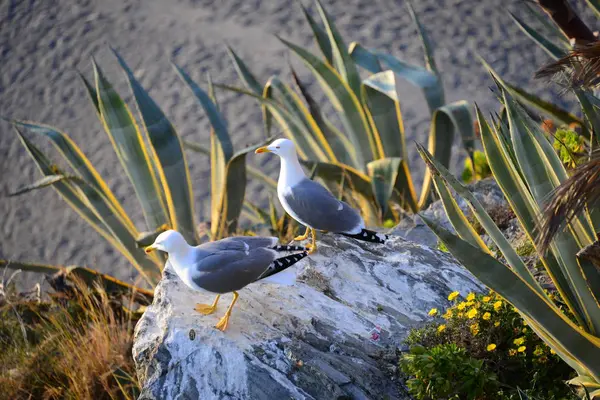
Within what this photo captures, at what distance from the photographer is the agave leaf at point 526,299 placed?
2186 mm

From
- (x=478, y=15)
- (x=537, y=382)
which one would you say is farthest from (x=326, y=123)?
(x=478, y=15)

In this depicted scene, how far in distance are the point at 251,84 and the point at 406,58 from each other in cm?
340

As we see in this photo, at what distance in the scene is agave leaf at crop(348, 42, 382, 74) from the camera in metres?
5.66

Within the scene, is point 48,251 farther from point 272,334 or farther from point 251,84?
point 272,334

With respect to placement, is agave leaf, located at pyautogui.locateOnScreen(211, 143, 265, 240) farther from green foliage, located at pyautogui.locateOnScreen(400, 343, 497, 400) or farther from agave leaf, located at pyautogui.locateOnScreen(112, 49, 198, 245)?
green foliage, located at pyautogui.locateOnScreen(400, 343, 497, 400)

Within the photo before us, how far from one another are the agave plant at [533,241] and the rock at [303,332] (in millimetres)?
562

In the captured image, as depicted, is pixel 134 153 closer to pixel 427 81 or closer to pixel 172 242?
pixel 427 81

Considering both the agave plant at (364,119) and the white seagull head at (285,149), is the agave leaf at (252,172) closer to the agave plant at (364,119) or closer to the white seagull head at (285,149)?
the agave plant at (364,119)

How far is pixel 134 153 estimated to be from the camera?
4875mm

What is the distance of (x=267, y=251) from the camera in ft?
9.50

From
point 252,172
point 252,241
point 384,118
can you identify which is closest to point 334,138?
point 384,118

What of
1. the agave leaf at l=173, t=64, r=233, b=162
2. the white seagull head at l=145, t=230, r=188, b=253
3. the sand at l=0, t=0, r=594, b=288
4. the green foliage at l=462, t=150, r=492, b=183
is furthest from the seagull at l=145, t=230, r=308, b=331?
the sand at l=0, t=0, r=594, b=288

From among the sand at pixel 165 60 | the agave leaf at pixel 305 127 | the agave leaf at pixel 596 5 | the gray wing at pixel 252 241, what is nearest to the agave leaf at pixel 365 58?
the agave leaf at pixel 305 127

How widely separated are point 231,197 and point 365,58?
1542 millimetres
